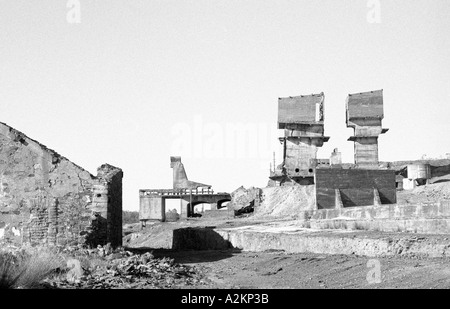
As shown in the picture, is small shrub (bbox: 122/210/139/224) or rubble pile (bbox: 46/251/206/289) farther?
small shrub (bbox: 122/210/139/224)

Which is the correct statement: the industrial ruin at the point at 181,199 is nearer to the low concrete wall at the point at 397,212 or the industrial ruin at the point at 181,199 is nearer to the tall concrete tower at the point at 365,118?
the tall concrete tower at the point at 365,118

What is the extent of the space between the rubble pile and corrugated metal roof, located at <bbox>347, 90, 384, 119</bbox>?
36.8m

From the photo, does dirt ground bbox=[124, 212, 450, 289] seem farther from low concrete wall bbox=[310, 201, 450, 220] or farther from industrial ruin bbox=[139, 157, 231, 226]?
industrial ruin bbox=[139, 157, 231, 226]

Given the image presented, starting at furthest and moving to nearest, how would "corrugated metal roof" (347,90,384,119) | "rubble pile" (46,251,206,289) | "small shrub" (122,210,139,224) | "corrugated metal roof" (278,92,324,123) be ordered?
"small shrub" (122,210,139,224), "corrugated metal roof" (278,92,324,123), "corrugated metal roof" (347,90,384,119), "rubble pile" (46,251,206,289)

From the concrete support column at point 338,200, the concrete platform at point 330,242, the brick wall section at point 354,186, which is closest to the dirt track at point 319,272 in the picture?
the concrete platform at point 330,242

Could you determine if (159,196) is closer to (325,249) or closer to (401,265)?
(325,249)

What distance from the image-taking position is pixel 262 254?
1691cm

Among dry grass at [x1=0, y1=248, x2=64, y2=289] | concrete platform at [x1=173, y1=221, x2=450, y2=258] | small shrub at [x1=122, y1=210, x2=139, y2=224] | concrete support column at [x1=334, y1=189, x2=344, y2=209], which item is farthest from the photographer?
small shrub at [x1=122, y1=210, x2=139, y2=224]

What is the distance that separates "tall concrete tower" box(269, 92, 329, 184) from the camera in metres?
49.4

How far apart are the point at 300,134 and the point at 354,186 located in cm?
2298

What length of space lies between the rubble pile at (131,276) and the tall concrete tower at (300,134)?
35991mm

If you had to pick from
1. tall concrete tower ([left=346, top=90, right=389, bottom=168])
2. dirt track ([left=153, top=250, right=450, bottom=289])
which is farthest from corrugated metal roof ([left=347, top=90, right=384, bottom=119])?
dirt track ([left=153, top=250, right=450, bottom=289])

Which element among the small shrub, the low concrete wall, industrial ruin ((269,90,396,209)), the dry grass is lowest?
the small shrub

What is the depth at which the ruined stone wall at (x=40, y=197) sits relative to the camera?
15.6m
